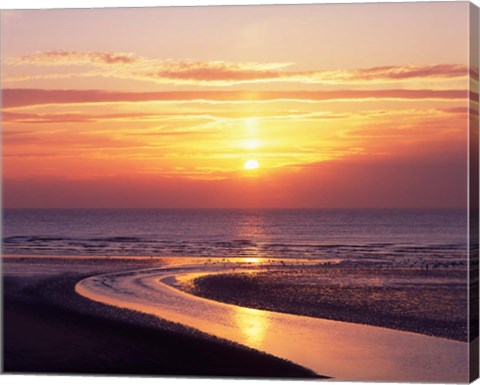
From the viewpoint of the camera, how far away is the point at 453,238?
360 inches

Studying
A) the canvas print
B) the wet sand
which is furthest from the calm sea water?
the wet sand

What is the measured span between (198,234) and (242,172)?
0.59m

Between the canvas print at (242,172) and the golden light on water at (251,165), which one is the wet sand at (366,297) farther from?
the golden light on water at (251,165)

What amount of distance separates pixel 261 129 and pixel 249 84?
0.35 metres

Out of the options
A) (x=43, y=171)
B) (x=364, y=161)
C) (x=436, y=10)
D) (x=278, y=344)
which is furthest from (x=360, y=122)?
(x=43, y=171)

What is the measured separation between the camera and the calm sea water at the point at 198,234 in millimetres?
9844

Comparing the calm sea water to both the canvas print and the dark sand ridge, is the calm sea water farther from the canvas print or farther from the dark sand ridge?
the dark sand ridge

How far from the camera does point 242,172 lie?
1003 cm

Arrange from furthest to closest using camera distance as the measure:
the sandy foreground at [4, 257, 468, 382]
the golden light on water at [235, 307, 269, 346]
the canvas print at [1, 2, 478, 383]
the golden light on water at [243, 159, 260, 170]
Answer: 1. the golden light on water at [243, 159, 260, 170]
2. the golden light on water at [235, 307, 269, 346]
3. the sandy foreground at [4, 257, 468, 382]
4. the canvas print at [1, 2, 478, 383]

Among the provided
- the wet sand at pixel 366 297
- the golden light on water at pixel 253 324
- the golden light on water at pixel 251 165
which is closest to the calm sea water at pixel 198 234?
the wet sand at pixel 366 297

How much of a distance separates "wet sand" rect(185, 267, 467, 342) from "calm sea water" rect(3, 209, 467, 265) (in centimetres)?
22

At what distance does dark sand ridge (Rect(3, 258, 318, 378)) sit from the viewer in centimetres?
966

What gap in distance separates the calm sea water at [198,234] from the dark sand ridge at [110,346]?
26cm

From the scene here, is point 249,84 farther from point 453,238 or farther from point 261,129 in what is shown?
point 453,238
